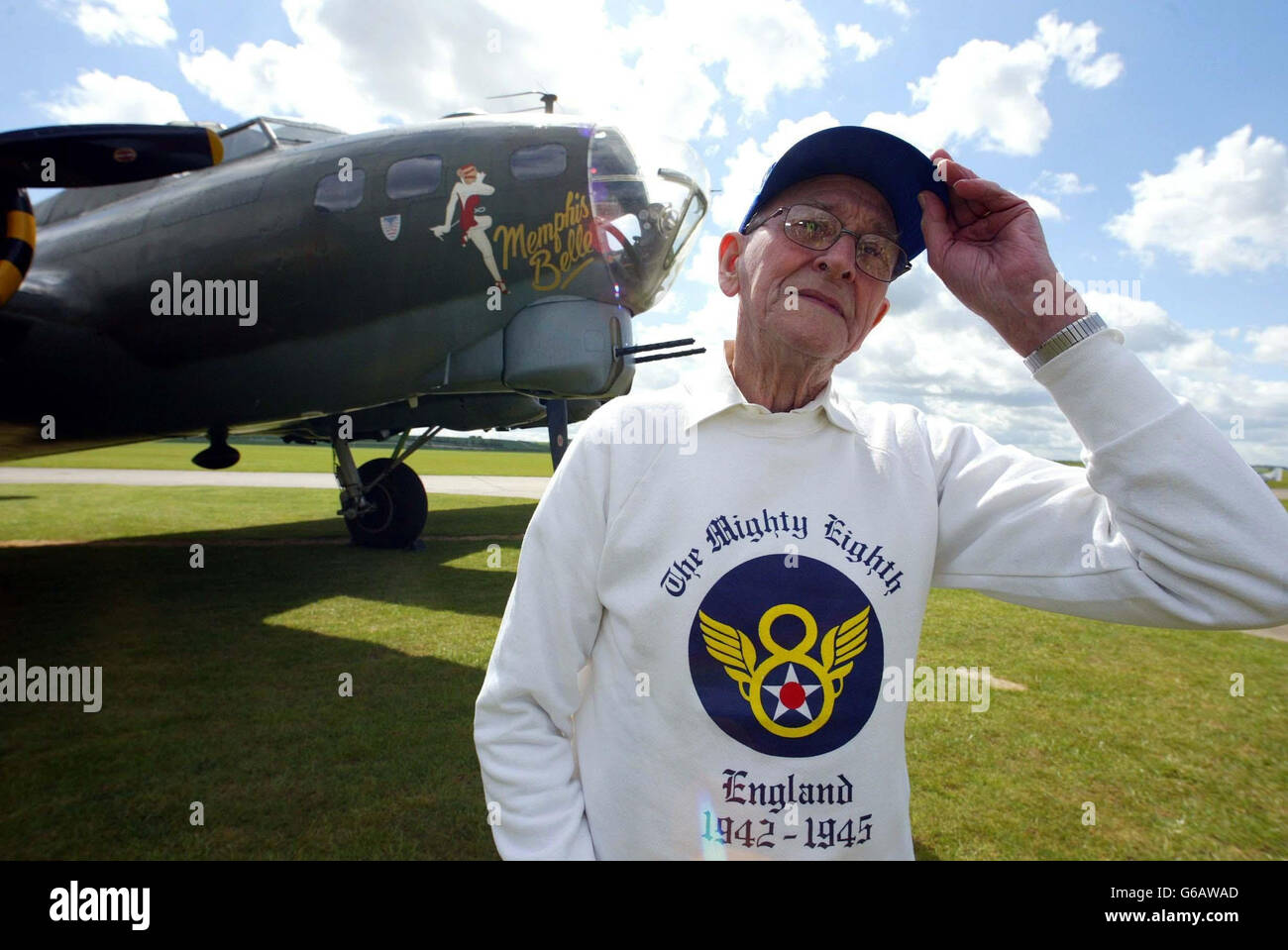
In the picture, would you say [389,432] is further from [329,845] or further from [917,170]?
[917,170]

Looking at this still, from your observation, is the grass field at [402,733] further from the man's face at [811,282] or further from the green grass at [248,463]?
the green grass at [248,463]

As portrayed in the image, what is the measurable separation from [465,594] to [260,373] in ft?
10.4

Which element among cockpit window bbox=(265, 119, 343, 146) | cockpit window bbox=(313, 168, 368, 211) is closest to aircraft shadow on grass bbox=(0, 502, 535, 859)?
cockpit window bbox=(313, 168, 368, 211)

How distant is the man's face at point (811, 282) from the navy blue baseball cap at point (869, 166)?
0.07 ft

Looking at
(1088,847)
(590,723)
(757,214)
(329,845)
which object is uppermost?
(757,214)

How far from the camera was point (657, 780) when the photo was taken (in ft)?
4.33

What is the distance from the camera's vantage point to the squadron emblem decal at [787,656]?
1315 mm

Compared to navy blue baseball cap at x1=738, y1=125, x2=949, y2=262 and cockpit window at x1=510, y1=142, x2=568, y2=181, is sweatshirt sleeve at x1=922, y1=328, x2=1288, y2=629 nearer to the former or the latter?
navy blue baseball cap at x1=738, y1=125, x2=949, y2=262

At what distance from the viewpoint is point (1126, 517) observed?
4.11 ft

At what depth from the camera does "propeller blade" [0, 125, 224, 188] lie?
501cm

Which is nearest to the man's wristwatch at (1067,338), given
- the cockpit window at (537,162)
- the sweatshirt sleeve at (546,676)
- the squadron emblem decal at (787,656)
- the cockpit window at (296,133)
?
the squadron emblem decal at (787,656)

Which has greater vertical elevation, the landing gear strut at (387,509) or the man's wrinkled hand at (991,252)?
the landing gear strut at (387,509)

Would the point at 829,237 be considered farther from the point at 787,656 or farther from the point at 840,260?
the point at 787,656
